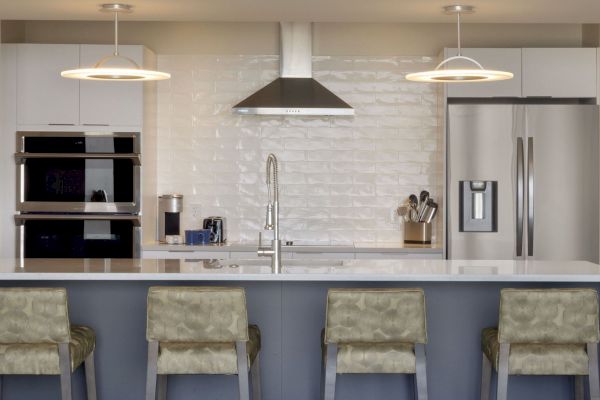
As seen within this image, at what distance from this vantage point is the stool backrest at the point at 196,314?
3887 millimetres

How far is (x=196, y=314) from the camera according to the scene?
12.8ft

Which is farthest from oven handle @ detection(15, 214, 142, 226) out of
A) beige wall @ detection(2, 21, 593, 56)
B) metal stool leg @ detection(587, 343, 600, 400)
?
metal stool leg @ detection(587, 343, 600, 400)

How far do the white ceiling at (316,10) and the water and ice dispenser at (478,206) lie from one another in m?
1.36

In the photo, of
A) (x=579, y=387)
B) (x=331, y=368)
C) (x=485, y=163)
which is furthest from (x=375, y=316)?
(x=485, y=163)

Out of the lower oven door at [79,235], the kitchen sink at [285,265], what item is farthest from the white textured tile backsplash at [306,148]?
the kitchen sink at [285,265]

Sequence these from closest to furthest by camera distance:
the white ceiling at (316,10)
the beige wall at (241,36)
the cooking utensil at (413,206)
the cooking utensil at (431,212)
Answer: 1. the white ceiling at (316,10)
2. the cooking utensil at (431,212)
3. the cooking utensil at (413,206)
4. the beige wall at (241,36)

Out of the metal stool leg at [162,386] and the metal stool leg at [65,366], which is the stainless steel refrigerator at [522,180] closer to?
the metal stool leg at [162,386]

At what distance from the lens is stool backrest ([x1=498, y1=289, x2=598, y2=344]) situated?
3.89 metres

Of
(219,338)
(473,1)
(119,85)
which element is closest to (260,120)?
(119,85)

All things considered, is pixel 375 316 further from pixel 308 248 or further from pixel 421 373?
pixel 308 248

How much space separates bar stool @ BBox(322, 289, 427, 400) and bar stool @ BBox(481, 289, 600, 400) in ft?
1.22

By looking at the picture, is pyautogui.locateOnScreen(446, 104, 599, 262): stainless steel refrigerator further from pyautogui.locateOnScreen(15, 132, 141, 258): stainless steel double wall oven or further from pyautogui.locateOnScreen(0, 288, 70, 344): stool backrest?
pyautogui.locateOnScreen(0, 288, 70, 344): stool backrest

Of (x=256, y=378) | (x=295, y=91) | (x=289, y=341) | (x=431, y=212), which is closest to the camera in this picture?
(x=256, y=378)

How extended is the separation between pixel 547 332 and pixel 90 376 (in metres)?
2.20
